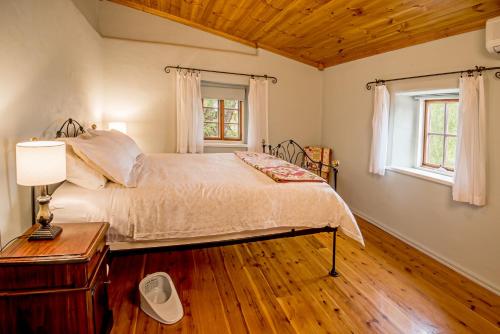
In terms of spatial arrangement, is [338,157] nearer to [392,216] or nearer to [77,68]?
[392,216]

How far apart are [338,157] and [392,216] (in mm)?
1290

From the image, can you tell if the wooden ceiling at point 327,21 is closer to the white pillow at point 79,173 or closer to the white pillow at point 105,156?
the white pillow at point 105,156

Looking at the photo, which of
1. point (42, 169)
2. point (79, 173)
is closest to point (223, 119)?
point (79, 173)

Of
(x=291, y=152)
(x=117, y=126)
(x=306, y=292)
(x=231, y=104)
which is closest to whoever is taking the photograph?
(x=306, y=292)

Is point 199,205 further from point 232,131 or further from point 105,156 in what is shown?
point 232,131

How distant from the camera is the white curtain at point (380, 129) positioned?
341 centimetres

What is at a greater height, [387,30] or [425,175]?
[387,30]

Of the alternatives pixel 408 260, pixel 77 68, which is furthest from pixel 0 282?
pixel 408 260

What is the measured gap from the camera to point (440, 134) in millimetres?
3232

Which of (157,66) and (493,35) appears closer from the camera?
(493,35)

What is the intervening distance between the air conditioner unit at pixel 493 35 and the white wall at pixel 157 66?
2.70 m

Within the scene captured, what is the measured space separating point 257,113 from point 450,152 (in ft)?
8.15

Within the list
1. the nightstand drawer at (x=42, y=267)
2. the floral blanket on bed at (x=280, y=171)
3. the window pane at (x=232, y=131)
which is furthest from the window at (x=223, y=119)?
the nightstand drawer at (x=42, y=267)

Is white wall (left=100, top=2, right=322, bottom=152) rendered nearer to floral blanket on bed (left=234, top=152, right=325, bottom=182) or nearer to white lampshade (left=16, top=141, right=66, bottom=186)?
floral blanket on bed (left=234, top=152, right=325, bottom=182)
